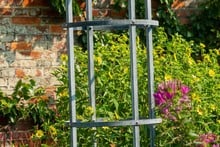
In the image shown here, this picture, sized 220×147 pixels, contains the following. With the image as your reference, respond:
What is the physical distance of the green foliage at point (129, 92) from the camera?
416 cm

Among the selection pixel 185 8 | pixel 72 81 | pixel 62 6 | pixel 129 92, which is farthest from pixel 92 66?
pixel 185 8

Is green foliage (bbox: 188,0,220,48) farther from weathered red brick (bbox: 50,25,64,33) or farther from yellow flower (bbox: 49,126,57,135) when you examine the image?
yellow flower (bbox: 49,126,57,135)

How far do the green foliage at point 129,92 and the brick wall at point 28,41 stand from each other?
0.96m

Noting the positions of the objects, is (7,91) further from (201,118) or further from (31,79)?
(201,118)

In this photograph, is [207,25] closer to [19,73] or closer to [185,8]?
[185,8]

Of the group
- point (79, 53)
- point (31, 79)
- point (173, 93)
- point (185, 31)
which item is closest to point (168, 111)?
point (173, 93)

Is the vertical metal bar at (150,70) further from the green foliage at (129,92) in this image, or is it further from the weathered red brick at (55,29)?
the weathered red brick at (55,29)

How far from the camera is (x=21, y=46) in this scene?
602 centimetres

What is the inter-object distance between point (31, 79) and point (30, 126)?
0.38 m

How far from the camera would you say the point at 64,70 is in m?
5.00

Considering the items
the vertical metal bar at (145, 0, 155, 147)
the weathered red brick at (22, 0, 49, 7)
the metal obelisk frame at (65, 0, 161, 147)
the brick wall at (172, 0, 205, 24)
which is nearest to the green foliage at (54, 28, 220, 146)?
the vertical metal bar at (145, 0, 155, 147)

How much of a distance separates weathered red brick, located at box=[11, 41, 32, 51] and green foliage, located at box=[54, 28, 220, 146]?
3.20 feet

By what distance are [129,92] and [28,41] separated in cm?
168

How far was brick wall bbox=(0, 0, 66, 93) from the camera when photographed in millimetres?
5973
